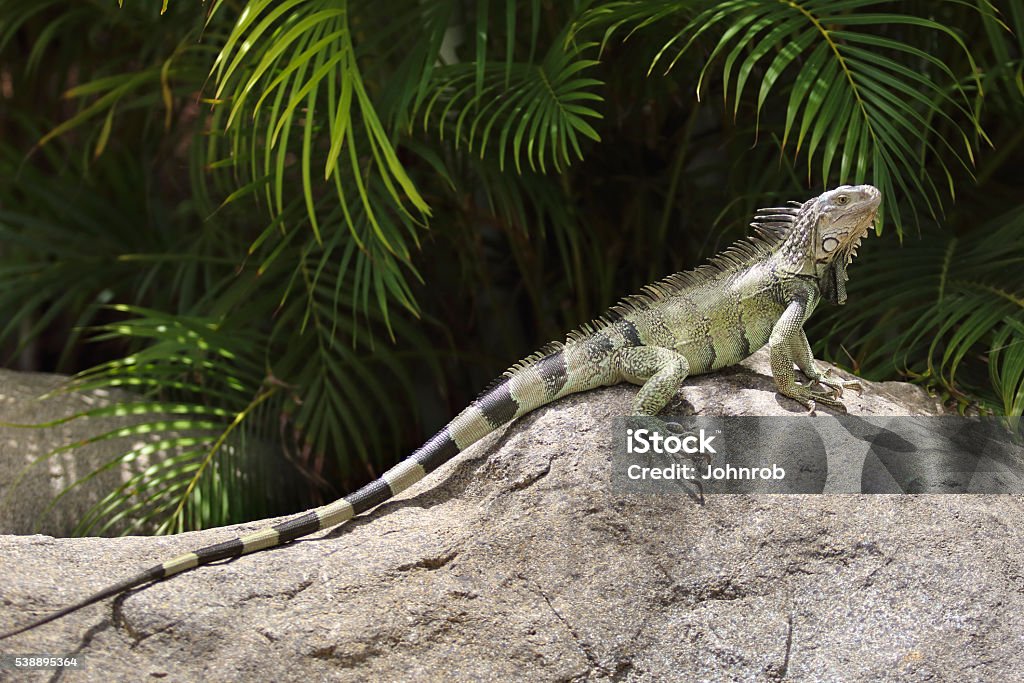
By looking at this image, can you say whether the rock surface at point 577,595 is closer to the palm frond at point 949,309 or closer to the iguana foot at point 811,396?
the iguana foot at point 811,396

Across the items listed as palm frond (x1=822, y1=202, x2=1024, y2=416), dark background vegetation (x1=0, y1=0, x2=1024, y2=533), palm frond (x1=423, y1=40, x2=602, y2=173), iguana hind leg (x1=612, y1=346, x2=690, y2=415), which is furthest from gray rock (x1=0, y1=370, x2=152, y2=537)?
palm frond (x1=822, y1=202, x2=1024, y2=416)

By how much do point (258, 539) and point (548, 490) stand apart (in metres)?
0.75

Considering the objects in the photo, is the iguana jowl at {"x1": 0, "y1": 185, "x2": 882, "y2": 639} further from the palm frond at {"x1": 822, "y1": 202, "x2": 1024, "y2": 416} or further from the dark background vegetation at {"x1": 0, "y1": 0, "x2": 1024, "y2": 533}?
the palm frond at {"x1": 822, "y1": 202, "x2": 1024, "y2": 416}

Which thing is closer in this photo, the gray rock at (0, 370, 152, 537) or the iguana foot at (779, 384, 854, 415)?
the iguana foot at (779, 384, 854, 415)

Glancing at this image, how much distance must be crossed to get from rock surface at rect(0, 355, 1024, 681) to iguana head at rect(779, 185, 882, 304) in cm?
71

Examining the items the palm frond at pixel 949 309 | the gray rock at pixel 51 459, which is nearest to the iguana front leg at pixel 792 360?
the palm frond at pixel 949 309

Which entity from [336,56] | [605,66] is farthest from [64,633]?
[605,66]

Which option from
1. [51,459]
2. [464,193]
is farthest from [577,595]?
[51,459]

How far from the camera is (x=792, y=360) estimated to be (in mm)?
2812

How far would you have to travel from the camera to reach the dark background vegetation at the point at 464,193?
9.94 ft

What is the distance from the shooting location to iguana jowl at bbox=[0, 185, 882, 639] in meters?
2.79

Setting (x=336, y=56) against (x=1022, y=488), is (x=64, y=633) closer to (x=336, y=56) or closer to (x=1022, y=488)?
(x=336, y=56)

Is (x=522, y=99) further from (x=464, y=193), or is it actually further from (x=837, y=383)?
(x=837, y=383)

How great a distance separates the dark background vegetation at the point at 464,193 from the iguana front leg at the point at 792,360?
42 centimetres
